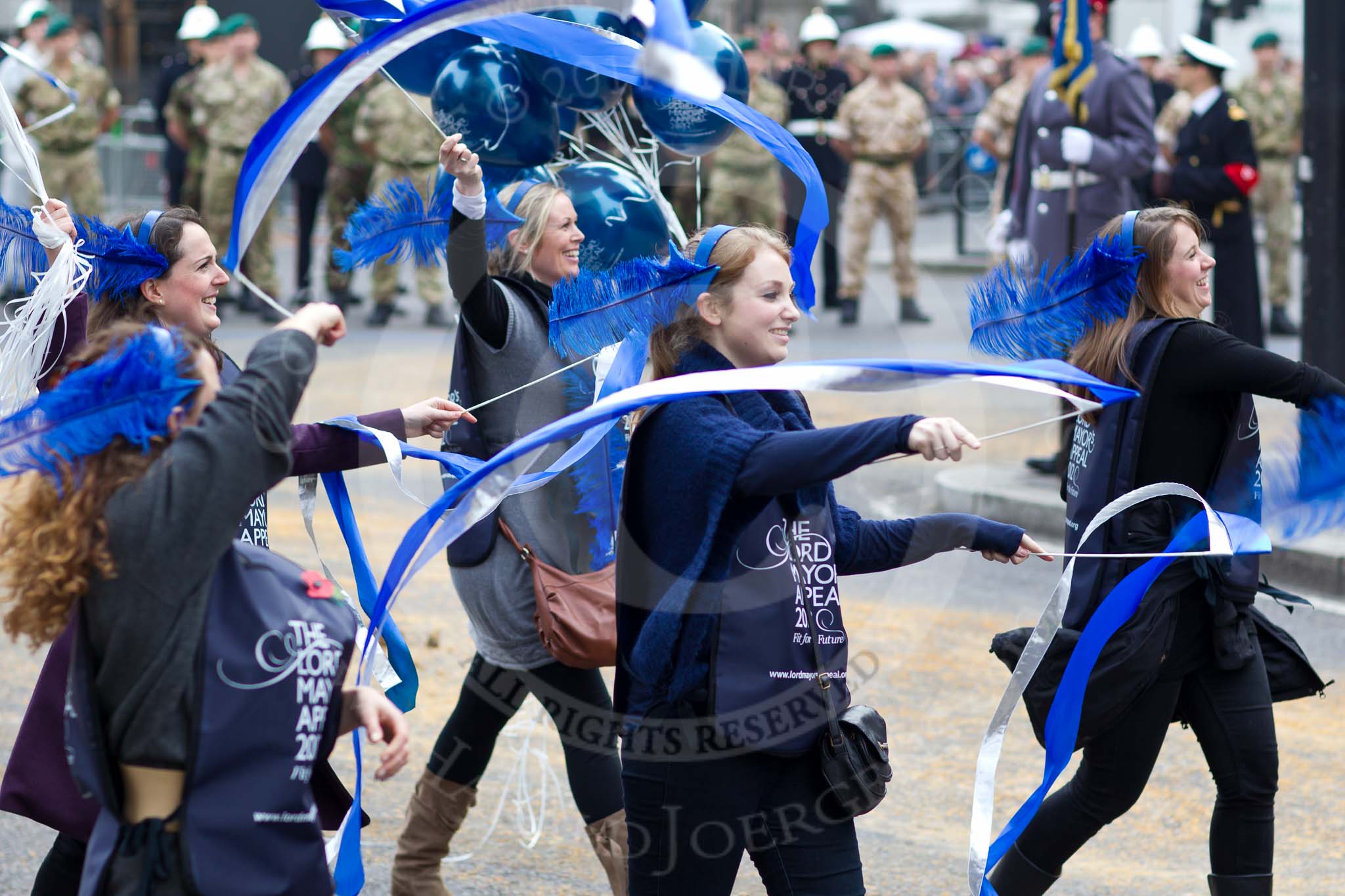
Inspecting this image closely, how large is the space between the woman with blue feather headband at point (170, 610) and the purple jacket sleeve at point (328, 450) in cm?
72

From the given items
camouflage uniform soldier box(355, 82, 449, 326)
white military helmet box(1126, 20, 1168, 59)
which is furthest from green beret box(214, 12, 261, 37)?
white military helmet box(1126, 20, 1168, 59)

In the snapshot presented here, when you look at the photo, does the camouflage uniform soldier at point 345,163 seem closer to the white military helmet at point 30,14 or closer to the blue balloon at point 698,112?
the white military helmet at point 30,14

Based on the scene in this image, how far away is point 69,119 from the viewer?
14086mm

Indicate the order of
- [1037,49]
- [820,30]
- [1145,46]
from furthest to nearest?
[1145,46]
[820,30]
[1037,49]

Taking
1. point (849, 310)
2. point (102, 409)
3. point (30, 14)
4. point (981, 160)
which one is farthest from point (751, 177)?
point (102, 409)

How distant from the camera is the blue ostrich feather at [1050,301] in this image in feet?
11.3

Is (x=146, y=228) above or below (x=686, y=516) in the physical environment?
above

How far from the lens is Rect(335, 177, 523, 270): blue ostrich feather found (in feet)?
13.1

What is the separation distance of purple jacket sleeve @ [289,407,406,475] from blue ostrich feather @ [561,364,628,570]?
0.64 meters

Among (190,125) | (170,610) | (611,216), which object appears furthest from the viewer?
(190,125)

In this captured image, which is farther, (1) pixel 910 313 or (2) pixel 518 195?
(1) pixel 910 313

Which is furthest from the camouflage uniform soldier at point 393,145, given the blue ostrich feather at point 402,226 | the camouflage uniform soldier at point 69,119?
the blue ostrich feather at point 402,226

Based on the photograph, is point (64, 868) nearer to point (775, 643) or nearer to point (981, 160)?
point (775, 643)

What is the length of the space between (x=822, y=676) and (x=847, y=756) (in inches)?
5.4
